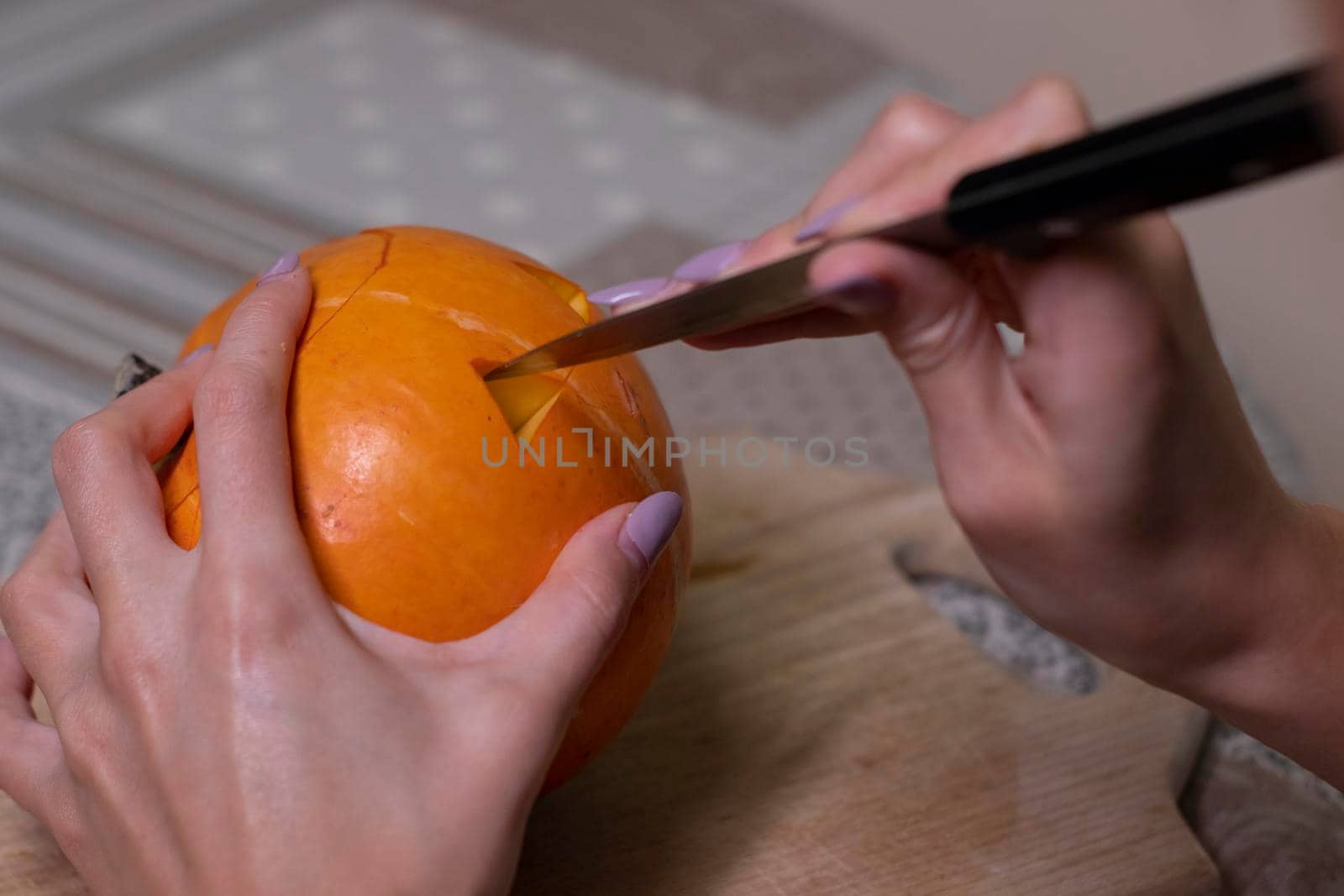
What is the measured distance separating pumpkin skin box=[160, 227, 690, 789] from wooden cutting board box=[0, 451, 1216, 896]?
0.15 metres

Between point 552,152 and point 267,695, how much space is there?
2027 millimetres

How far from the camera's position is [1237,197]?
2.47m

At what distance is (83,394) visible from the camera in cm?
212

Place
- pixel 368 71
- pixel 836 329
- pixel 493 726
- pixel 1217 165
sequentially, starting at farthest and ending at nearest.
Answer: pixel 368 71 < pixel 836 329 < pixel 493 726 < pixel 1217 165

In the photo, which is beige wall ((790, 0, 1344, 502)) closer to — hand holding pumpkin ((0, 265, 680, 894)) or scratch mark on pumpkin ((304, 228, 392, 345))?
scratch mark on pumpkin ((304, 228, 392, 345))

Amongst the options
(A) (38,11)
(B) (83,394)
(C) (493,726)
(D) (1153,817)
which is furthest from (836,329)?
(A) (38,11)

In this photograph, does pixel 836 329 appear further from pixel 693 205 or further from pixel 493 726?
pixel 693 205

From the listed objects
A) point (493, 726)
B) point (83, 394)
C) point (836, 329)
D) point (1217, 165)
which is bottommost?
point (83, 394)

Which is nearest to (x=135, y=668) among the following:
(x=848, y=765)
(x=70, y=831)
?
(x=70, y=831)

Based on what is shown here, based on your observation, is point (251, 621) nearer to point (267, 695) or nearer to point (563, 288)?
point (267, 695)

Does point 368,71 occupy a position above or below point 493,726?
below

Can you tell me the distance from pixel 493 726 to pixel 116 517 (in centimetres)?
39

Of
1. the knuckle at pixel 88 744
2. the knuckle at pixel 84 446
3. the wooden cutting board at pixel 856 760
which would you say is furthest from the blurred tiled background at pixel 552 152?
the knuckle at pixel 88 744

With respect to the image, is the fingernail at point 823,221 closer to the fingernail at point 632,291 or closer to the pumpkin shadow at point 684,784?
the fingernail at point 632,291
